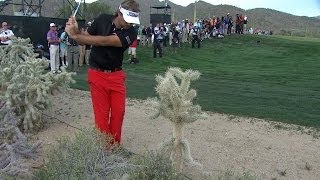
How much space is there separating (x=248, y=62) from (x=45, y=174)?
20.4 m

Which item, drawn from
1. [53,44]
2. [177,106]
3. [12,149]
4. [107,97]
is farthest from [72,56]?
[12,149]

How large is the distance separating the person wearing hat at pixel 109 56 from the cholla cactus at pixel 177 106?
581 mm

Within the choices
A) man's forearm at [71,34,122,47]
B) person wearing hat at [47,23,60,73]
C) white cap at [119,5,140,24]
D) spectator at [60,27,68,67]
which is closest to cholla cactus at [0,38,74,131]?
man's forearm at [71,34,122,47]

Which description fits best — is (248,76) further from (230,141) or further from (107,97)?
(107,97)

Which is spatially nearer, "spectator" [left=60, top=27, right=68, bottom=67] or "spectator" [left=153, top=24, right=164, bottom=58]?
"spectator" [left=60, top=27, right=68, bottom=67]

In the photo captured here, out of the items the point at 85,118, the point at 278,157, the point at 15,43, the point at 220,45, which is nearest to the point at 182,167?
the point at 278,157

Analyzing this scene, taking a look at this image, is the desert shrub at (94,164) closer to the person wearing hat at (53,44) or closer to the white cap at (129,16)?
the white cap at (129,16)

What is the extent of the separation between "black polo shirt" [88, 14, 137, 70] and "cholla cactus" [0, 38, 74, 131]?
63.3 inches

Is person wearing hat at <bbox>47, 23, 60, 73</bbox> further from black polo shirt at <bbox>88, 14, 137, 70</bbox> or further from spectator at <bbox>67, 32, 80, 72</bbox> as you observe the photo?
black polo shirt at <bbox>88, 14, 137, 70</bbox>

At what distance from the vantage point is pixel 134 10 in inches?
207

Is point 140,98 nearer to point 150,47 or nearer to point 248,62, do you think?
point 248,62

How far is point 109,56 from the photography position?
5.42 meters

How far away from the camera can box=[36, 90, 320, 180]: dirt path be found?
5641 millimetres

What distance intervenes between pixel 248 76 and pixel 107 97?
12.1 meters
